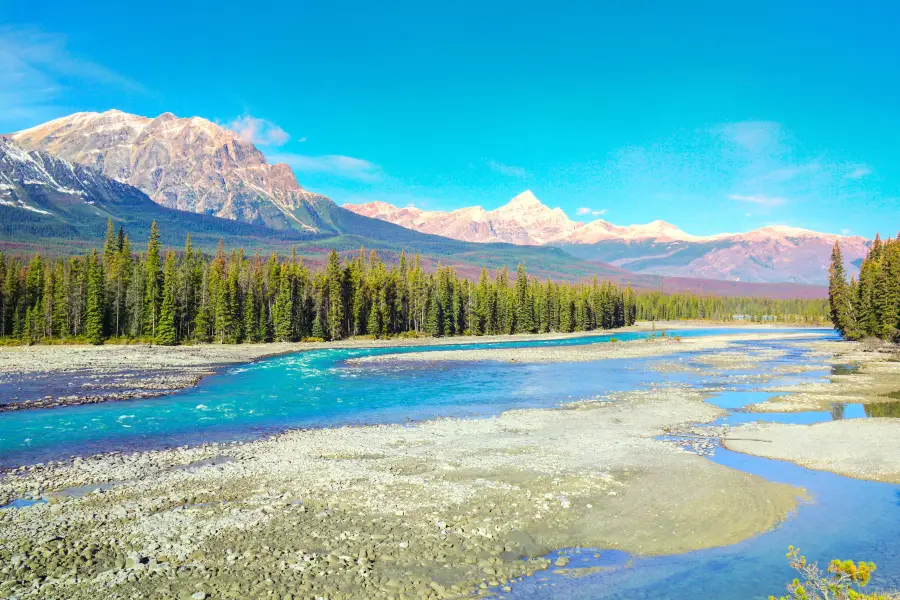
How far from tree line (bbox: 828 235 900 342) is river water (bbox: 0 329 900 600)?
17674 mm

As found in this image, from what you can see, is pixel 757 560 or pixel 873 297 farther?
pixel 873 297

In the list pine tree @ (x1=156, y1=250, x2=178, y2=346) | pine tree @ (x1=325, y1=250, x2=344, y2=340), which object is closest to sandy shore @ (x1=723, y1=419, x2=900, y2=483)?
pine tree @ (x1=156, y1=250, x2=178, y2=346)

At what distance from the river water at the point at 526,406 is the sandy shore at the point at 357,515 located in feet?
3.66

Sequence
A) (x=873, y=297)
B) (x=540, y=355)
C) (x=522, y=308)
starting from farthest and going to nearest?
(x=522, y=308)
(x=873, y=297)
(x=540, y=355)

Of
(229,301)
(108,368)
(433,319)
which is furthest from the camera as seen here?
(433,319)

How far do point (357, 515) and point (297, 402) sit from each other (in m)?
24.2

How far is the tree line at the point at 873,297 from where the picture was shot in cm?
7850

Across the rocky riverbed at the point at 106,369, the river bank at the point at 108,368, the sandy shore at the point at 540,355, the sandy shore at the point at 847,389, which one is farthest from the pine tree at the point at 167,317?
the sandy shore at the point at 847,389

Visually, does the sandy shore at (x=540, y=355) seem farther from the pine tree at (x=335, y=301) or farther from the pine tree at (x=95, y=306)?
the pine tree at (x=95, y=306)

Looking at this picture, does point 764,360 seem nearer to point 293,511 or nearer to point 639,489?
point 639,489

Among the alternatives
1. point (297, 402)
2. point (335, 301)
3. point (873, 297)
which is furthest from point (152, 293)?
point (873, 297)

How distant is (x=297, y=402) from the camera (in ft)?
127

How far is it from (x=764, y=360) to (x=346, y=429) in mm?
59159

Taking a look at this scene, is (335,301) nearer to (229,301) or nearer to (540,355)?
(229,301)
